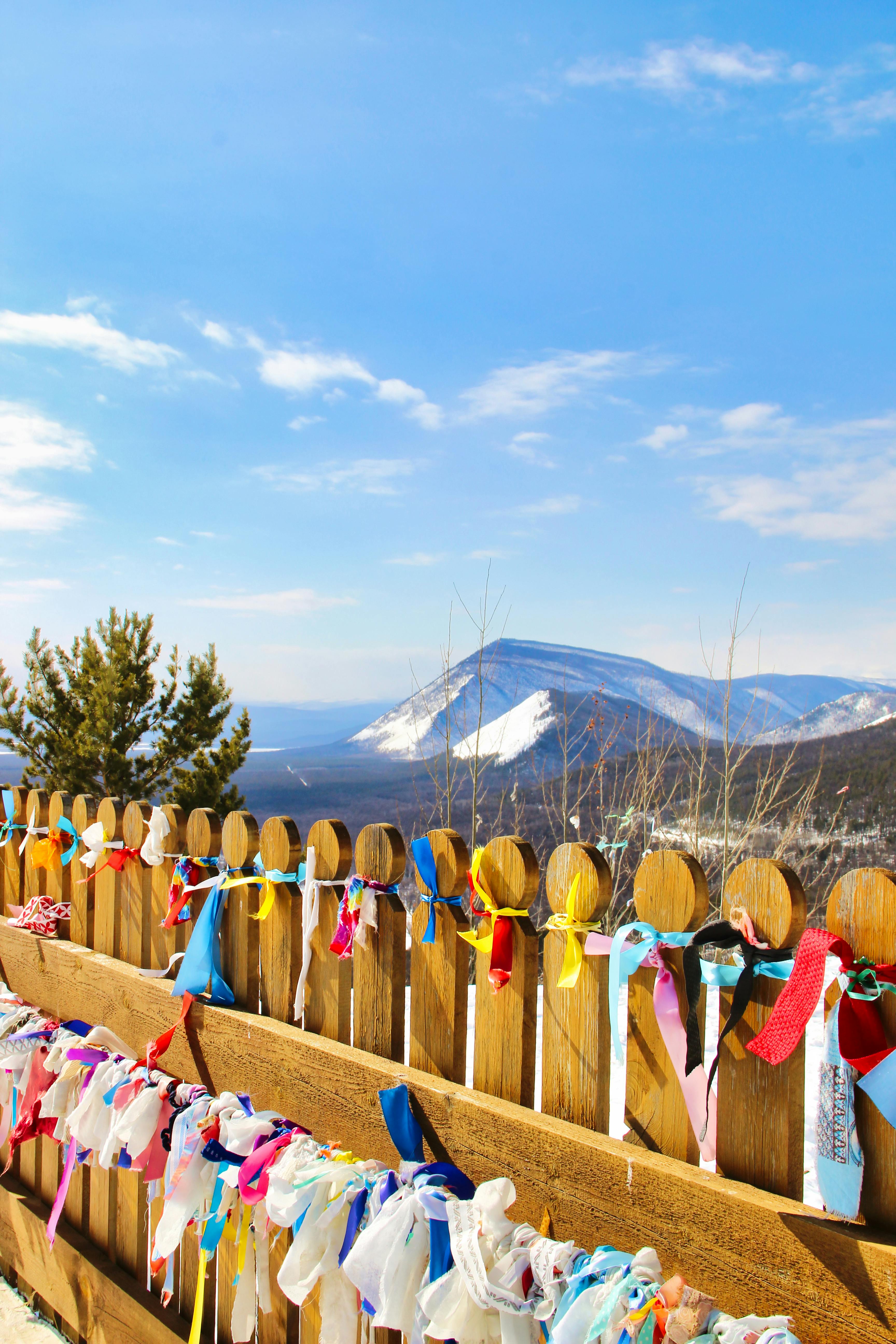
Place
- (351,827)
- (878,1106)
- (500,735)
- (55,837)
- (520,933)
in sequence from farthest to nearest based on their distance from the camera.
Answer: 1. (351,827)
2. (500,735)
3. (55,837)
4. (520,933)
5. (878,1106)

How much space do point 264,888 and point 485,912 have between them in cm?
73

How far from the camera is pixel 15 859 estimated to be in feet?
10.5

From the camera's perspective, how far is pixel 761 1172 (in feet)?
3.87

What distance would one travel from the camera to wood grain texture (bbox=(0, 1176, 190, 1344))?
2254 mm

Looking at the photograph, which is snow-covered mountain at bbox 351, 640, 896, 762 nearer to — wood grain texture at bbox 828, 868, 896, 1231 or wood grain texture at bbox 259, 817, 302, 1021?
wood grain texture at bbox 259, 817, 302, 1021

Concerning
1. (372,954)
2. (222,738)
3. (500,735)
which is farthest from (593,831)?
(222,738)

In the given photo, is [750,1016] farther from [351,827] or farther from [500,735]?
A: [351,827]

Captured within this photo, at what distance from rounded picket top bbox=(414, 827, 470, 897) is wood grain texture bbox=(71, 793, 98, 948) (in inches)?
61.7

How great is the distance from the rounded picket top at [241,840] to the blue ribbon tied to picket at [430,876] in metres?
0.59

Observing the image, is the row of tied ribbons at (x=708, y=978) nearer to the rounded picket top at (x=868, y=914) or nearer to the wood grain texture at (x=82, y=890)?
the rounded picket top at (x=868, y=914)

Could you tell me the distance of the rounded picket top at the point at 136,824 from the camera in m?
2.47

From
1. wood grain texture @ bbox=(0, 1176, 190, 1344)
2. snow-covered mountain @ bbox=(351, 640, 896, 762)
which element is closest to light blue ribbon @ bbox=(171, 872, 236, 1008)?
wood grain texture @ bbox=(0, 1176, 190, 1344)

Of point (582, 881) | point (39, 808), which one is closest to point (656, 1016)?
point (582, 881)

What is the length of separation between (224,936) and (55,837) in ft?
3.47
